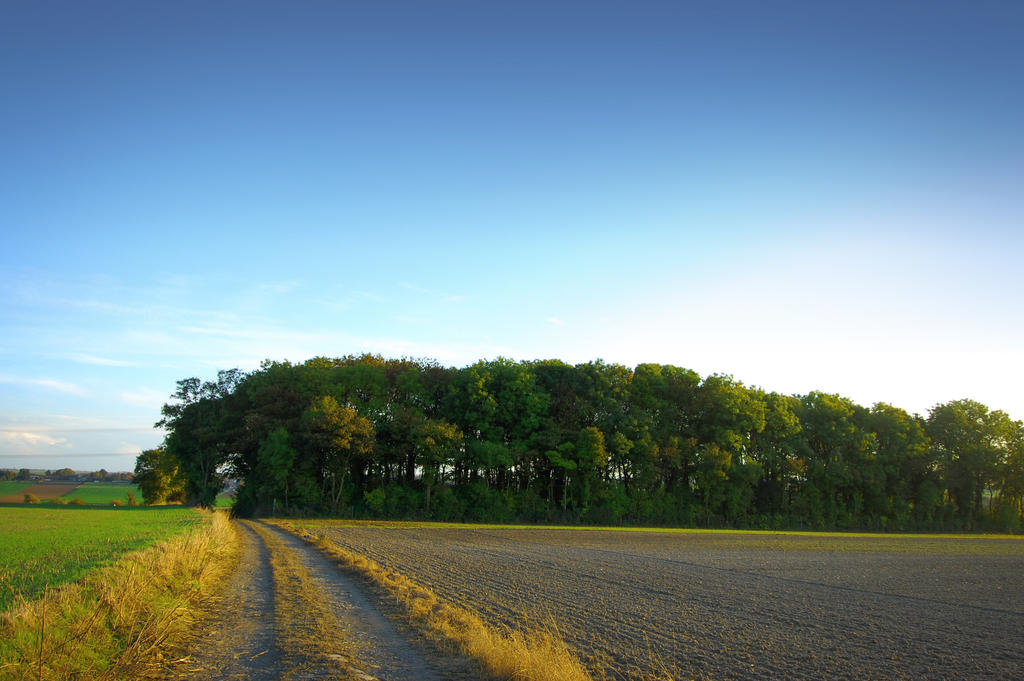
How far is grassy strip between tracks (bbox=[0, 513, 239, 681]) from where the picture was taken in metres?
8.14

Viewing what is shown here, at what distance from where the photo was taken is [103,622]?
1031cm

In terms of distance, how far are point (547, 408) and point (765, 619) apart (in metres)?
52.3

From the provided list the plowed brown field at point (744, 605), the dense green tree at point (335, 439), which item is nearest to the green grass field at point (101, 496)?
the dense green tree at point (335, 439)

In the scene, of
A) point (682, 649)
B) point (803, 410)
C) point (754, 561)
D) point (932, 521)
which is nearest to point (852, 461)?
point (803, 410)

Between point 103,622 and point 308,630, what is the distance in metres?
3.67

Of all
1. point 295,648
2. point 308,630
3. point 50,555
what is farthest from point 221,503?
point 295,648

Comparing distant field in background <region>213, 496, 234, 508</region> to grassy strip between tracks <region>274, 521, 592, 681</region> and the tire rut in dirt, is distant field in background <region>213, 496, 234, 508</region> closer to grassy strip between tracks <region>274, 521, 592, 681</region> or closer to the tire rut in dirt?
the tire rut in dirt

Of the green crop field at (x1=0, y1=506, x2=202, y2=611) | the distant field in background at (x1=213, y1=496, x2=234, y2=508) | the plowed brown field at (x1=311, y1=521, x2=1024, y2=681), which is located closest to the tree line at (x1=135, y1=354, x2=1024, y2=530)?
the distant field in background at (x1=213, y1=496, x2=234, y2=508)

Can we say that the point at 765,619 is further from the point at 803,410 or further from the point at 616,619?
the point at 803,410

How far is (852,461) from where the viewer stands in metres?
76.4

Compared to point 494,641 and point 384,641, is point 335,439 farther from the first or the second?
point 494,641

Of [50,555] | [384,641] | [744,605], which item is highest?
[384,641]

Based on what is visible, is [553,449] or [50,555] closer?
[50,555]

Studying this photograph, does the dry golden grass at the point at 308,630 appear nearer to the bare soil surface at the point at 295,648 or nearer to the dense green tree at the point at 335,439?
the bare soil surface at the point at 295,648
